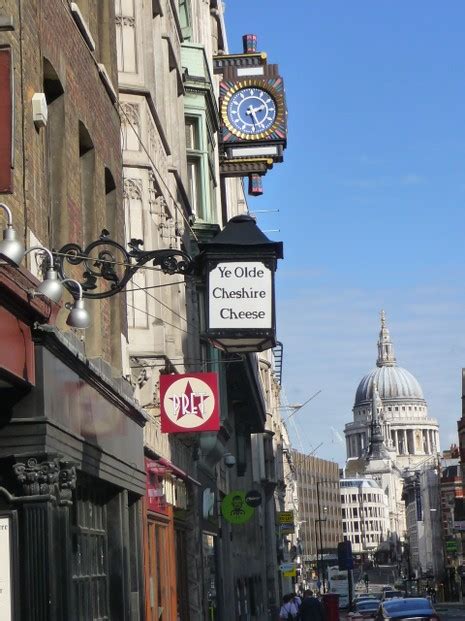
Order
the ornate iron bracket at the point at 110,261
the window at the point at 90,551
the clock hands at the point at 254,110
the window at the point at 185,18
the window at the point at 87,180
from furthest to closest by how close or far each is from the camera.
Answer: the clock hands at the point at 254,110, the window at the point at 185,18, the window at the point at 87,180, the window at the point at 90,551, the ornate iron bracket at the point at 110,261

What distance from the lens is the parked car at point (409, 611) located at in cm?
3328

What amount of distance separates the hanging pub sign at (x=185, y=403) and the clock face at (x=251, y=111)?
1878 centimetres

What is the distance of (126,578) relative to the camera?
16.8 m

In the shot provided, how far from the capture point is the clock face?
42438 millimetres

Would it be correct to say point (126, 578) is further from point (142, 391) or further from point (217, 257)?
point (142, 391)

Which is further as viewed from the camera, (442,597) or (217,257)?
(442,597)

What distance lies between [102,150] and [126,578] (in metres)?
4.94

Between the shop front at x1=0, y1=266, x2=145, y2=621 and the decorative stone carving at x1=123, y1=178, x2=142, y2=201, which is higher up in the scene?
the decorative stone carving at x1=123, y1=178, x2=142, y2=201

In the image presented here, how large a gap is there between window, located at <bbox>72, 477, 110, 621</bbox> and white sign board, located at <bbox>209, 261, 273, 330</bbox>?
6.88 ft

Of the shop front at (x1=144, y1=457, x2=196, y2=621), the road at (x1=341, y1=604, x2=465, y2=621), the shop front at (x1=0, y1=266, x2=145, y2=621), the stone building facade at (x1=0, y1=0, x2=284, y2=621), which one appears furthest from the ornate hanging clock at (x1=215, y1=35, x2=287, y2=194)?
the shop front at (x1=0, y1=266, x2=145, y2=621)

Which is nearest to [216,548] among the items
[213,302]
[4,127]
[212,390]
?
[212,390]

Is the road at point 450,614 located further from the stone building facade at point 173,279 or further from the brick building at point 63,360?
the brick building at point 63,360

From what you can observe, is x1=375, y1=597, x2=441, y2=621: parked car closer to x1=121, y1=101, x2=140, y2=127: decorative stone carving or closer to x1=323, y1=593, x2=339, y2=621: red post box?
x1=323, y1=593, x2=339, y2=621: red post box

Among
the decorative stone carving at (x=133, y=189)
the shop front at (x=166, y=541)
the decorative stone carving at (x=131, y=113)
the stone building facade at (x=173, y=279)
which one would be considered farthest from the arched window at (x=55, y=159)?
the decorative stone carving at (x=133, y=189)
